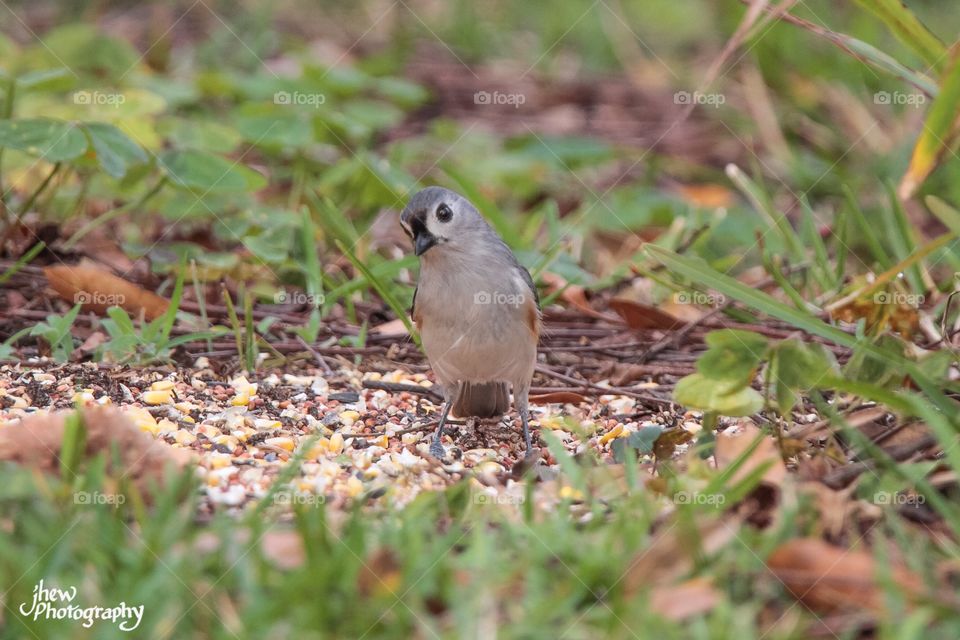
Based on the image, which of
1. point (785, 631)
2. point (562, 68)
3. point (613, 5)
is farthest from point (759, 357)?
point (613, 5)

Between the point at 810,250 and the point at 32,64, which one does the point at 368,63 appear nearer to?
the point at 32,64

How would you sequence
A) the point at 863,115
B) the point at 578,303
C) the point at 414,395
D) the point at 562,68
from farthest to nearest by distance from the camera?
the point at 562,68 → the point at 863,115 → the point at 578,303 → the point at 414,395

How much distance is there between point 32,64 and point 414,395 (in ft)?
12.8

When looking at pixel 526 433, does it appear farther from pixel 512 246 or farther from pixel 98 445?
pixel 512 246

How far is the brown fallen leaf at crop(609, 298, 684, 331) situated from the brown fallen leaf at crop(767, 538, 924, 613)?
7.34 feet

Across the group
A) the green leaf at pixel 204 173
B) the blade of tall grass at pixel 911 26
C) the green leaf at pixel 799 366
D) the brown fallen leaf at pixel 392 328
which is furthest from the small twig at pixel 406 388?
the blade of tall grass at pixel 911 26

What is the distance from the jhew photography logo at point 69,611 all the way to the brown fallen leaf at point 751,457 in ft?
5.09

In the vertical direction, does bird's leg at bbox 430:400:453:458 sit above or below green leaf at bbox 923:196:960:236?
below

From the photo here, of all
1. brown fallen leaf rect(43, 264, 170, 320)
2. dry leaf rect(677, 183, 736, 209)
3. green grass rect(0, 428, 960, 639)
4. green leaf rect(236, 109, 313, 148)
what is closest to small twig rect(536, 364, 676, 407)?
green grass rect(0, 428, 960, 639)

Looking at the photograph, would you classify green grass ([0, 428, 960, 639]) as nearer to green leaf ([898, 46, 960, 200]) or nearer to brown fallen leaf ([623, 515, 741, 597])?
brown fallen leaf ([623, 515, 741, 597])

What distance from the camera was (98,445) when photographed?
10.5ft

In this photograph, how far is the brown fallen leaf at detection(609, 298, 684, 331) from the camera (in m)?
5.00

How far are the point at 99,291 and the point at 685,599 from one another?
117 inches

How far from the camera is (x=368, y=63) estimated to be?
27.3ft
